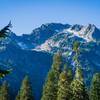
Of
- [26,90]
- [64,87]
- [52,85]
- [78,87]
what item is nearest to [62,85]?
[64,87]

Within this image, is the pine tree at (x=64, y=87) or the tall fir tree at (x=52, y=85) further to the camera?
the tall fir tree at (x=52, y=85)

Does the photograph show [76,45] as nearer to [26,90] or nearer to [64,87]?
[64,87]

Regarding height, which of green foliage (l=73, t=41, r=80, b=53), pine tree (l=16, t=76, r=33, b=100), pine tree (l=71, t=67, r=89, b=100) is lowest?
pine tree (l=71, t=67, r=89, b=100)

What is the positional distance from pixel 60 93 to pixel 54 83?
14102mm

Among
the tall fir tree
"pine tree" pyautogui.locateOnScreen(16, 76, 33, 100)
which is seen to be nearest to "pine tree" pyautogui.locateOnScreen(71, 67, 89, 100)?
the tall fir tree

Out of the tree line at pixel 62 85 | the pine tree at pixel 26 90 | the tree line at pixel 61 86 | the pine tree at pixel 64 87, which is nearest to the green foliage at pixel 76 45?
the tree line at pixel 62 85

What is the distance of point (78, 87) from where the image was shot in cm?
6819

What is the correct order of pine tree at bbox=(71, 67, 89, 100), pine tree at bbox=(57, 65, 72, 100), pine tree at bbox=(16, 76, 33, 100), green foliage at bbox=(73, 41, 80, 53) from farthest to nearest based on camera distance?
pine tree at bbox=(16, 76, 33, 100), pine tree at bbox=(57, 65, 72, 100), green foliage at bbox=(73, 41, 80, 53), pine tree at bbox=(71, 67, 89, 100)

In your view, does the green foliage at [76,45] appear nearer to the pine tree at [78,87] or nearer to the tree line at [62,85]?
the tree line at [62,85]

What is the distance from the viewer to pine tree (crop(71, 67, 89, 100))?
221 feet

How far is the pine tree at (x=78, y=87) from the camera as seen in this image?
221 ft

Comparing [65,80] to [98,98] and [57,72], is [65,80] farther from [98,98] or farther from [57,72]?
[98,98]

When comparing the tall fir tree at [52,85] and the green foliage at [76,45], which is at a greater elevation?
the green foliage at [76,45]

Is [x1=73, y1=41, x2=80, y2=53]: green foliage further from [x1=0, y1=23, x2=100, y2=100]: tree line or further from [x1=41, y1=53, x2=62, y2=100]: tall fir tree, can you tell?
[x1=41, y1=53, x2=62, y2=100]: tall fir tree
